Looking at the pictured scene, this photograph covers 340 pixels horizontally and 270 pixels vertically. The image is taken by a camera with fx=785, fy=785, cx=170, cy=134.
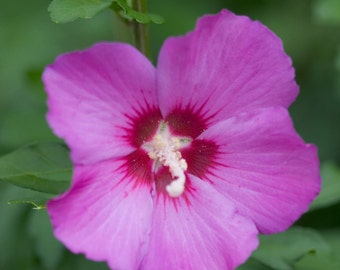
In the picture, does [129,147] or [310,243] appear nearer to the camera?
[129,147]

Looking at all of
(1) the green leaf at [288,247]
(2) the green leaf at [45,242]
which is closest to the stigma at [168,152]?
(1) the green leaf at [288,247]

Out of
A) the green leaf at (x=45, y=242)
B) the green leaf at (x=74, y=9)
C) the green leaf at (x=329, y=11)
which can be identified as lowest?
the green leaf at (x=45, y=242)

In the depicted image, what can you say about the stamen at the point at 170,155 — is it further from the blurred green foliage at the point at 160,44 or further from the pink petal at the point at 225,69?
the blurred green foliage at the point at 160,44

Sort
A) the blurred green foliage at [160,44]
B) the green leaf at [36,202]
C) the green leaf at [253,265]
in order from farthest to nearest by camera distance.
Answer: the blurred green foliage at [160,44], the green leaf at [253,265], the green leaf at [36,202]

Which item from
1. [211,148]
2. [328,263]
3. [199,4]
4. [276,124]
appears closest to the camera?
[276,124]

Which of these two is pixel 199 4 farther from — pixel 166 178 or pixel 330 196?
pixel 166 178

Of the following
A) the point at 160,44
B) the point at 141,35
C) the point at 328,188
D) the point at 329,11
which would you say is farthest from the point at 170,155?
the point at 160,44

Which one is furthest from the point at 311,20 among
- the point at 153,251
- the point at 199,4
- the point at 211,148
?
the point at 153,251
